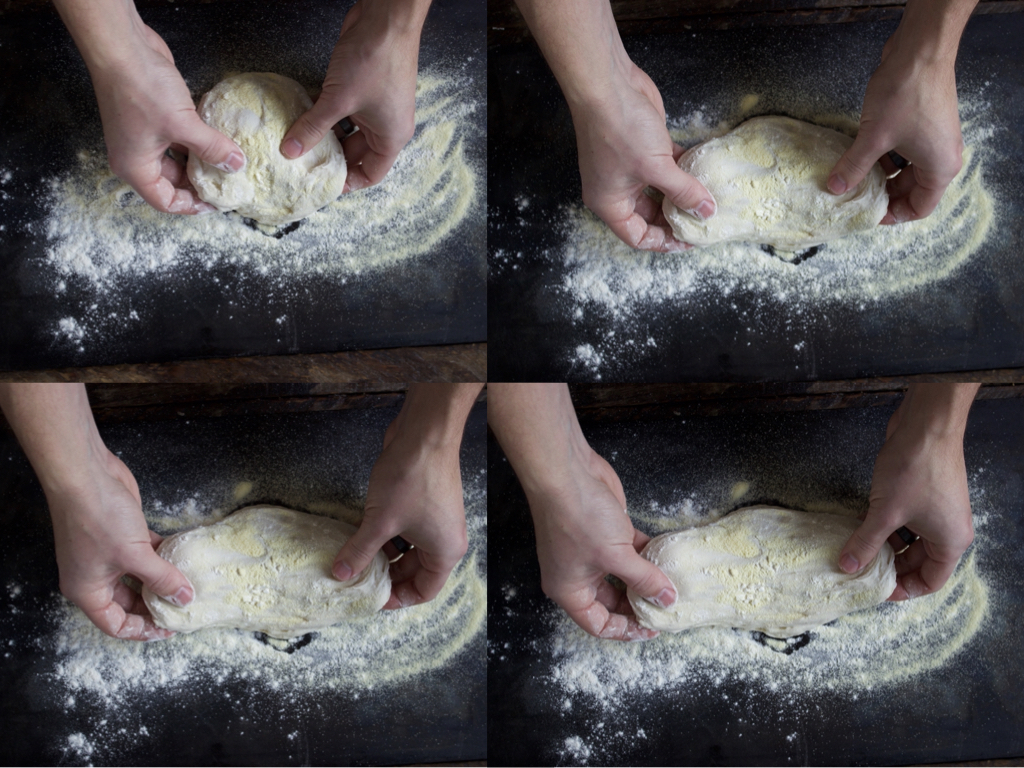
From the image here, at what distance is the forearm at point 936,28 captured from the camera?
40.4 inches

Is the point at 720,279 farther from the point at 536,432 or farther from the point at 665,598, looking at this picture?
the point at 665,598

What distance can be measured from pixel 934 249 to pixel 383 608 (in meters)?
1.02

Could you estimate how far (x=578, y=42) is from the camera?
1.01 metres

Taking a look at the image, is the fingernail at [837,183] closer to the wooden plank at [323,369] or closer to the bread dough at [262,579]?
the wooden plank at [323,369]

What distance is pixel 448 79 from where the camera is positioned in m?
1.20

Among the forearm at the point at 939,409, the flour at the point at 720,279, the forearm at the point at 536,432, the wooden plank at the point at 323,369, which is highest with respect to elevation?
the flour at the point at 720,279

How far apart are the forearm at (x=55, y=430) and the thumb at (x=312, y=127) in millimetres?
477

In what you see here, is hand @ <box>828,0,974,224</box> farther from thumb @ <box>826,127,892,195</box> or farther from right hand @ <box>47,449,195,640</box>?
right hand @ <box>47,449,195,640</box>

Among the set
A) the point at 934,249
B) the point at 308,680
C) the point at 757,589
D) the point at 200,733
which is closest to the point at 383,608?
the point at 308,680

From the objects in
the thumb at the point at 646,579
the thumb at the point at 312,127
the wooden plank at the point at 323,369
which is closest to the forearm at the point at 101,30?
the thumb at the point at 312,127

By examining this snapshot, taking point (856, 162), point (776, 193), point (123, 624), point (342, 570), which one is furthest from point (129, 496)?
point (856, 162)

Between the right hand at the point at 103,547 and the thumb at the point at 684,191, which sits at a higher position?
the thumb at the point at 684,191

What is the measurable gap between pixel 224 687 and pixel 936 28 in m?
1.41

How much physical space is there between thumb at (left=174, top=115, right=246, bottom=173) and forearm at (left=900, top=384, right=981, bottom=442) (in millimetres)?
1043
